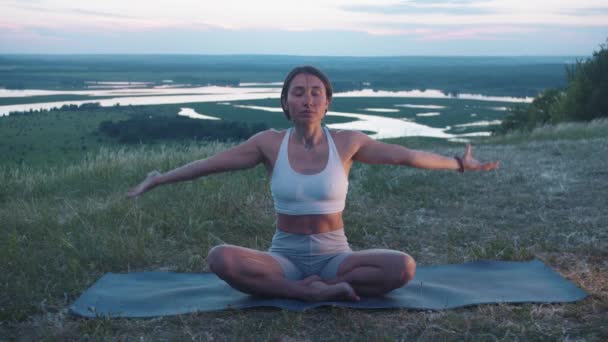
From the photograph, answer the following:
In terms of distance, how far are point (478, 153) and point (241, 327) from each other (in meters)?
8.10

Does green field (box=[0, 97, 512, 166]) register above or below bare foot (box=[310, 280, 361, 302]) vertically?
below

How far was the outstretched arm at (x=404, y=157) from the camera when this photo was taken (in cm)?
414

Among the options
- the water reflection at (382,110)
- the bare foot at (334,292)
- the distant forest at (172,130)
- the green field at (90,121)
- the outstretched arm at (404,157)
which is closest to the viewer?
the bare foot at (334,292)

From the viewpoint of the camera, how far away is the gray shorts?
3973 mm

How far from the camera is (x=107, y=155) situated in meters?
10.0

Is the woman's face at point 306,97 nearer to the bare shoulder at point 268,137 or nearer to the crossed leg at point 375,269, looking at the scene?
the bare shoulder at point 268,137

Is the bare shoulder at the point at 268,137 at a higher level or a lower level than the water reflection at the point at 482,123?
higher

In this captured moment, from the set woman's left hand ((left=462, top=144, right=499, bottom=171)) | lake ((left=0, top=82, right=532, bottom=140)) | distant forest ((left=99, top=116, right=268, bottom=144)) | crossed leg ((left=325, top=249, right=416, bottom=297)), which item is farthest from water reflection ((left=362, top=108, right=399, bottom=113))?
crossed leg ((left=325, top=249, right=416, bottom=297))

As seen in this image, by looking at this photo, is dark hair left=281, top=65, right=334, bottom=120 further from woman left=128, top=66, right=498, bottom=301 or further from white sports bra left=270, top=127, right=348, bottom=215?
white sports bra left=270, top=127, right=348, bottom=215

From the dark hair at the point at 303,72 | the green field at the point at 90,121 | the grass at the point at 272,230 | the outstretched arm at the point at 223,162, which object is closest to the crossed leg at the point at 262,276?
the grass at the point at 272,230

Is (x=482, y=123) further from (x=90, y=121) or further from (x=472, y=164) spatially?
(x=472, y=164)

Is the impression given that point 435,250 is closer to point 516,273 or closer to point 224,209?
point 516,273

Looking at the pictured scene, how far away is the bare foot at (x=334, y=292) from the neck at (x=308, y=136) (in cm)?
88

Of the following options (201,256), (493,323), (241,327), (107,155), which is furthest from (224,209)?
→ (107,155)
